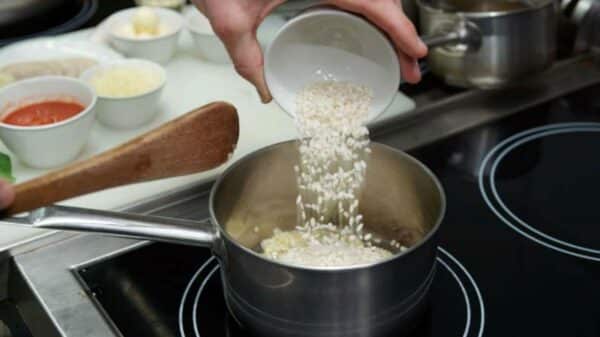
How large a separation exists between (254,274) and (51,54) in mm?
565

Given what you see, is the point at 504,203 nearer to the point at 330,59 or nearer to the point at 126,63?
the point at 330,59

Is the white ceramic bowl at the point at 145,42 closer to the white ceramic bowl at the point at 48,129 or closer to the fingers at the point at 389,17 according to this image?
the white ceramic bowl at the point at 48,129

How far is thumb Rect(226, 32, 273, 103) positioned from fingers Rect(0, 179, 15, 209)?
0.20 m

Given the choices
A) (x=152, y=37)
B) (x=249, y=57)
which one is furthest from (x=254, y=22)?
(x=152, y=37)

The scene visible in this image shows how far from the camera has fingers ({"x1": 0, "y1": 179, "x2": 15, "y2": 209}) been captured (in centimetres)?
48

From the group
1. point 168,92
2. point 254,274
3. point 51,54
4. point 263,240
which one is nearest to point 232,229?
point 263,240

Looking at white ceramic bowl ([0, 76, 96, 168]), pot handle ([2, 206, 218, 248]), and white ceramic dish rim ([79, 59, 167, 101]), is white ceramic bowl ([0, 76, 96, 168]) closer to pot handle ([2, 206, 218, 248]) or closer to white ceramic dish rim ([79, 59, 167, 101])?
white ceramic dish rim ([79, 59, 167, 101])

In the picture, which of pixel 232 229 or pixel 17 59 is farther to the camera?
pixel 17 59

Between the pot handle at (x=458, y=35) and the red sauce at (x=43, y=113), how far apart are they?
0.39 metres

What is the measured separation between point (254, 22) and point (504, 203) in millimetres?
308

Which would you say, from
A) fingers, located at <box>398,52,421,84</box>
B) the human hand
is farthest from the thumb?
fingers, located at <box>398,52,421,84</box>

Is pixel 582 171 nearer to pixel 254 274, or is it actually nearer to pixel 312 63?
pixel 312 63

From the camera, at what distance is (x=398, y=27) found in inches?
22.3

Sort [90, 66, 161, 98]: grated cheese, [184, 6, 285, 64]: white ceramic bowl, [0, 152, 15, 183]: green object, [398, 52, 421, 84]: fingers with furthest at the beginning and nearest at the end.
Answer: [184, 6, 285, 64]: white ceramic bowl → [90, 66, 161, 98]: grated cheese → [0, 152, 15, 183]: green object → [398, 52, 421, 84]: fingers
